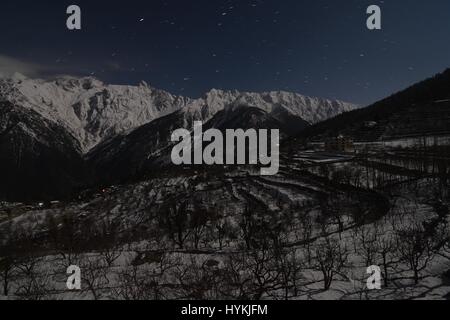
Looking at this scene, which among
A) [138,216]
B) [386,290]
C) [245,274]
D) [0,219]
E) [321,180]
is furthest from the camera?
[0,219]

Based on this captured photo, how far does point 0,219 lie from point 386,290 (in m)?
134

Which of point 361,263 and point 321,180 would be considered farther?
point 321,180

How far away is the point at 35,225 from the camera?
106125mm

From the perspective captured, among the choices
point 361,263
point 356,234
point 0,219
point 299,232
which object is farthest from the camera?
point 0,219

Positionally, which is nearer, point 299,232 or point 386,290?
point 386,290

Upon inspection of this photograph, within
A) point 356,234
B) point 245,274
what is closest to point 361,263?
point 245,274

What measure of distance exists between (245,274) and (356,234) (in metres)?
18.3

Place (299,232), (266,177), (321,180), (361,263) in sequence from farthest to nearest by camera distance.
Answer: (266,177), (321,180), (299,232), (361,263)
